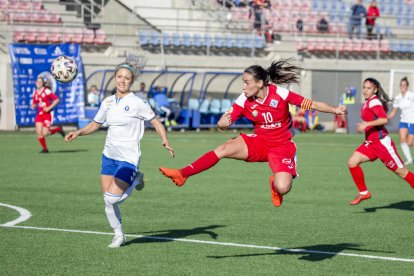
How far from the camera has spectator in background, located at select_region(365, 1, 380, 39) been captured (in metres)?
43.8

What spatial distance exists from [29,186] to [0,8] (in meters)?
22.3

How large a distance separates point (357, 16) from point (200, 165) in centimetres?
3515

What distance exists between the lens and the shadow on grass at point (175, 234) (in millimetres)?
10297

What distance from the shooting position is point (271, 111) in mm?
9680

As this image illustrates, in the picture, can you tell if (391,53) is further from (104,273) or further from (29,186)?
(104,273)

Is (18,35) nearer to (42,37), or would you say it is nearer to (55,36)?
(42,37)

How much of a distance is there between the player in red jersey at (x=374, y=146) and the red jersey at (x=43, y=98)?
465 inches

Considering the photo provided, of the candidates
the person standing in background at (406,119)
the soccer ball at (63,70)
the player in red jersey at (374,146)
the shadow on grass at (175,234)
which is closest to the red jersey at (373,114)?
the player in red jersey at (374,146)

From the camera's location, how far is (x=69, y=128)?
36906 mm

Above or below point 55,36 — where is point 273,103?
below

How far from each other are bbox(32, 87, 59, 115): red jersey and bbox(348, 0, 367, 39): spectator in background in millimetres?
23197

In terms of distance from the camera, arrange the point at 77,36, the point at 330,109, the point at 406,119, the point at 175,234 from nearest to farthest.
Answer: the point at 330,109
the point at 175,234
the point at 406,119
the point at 77,36

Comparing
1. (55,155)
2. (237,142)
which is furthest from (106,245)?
(55,155)

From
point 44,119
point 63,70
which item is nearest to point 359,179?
point 63,70
